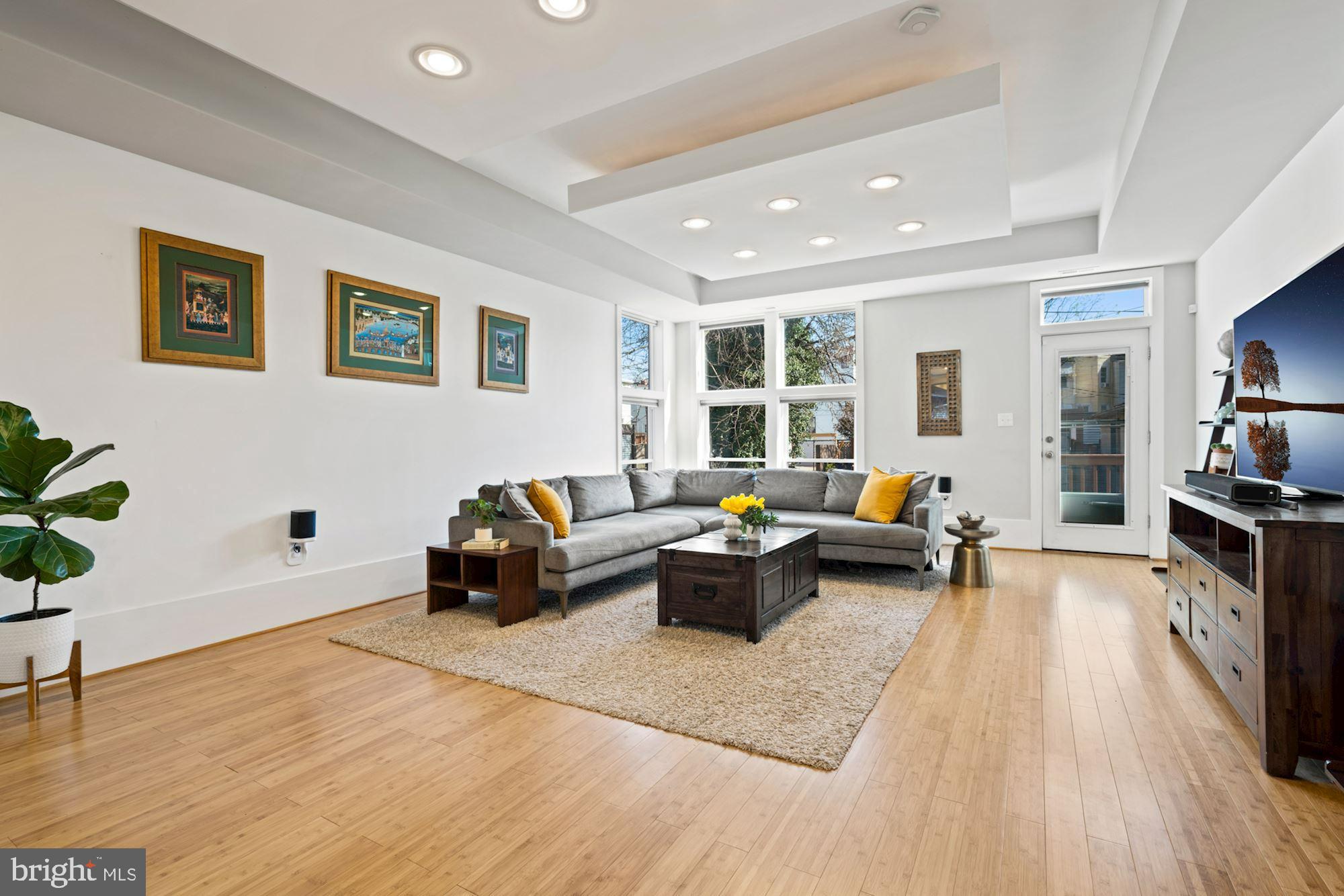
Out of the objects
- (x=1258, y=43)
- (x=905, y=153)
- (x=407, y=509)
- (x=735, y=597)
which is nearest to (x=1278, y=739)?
(x=735, y=597)

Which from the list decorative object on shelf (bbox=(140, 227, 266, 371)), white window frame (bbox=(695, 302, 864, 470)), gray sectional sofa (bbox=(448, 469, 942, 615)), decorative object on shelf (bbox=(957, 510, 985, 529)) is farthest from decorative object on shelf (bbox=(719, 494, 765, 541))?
white window frame (bbox=(695, 302, 864, 470))

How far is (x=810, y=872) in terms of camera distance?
5.09 feet

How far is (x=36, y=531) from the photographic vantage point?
2457 millimetres

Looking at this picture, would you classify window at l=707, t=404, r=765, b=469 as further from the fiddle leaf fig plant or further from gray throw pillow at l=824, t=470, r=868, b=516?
the fiddle leaf fig plant

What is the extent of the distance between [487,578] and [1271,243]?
4.76m

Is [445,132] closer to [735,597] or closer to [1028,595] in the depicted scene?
[735,597]

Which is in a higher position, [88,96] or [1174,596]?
[88,96]

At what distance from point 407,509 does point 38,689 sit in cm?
200

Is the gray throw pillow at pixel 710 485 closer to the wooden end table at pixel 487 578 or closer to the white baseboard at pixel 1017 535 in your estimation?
the white baseboard at pixel 1017 535

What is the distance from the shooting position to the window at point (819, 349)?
22.3 ft

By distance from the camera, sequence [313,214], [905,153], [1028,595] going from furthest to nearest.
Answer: [1028,595] → [313,214] → [905,153]

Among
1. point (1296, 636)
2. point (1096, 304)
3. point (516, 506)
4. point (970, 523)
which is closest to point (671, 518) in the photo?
point (516, 506)

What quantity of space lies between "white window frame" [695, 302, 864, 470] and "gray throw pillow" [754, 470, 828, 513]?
1.30 meters

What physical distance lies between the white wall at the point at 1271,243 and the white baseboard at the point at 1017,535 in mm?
1359
